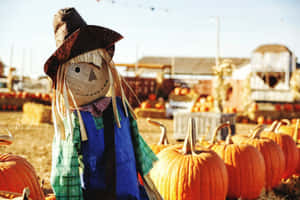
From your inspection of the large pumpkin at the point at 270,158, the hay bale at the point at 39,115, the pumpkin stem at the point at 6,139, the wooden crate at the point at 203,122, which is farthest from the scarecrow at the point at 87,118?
the hay bale at the point at 39,115

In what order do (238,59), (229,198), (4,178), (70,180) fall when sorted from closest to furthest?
(70,180) < (4,178) < (229,198) < (238,59)

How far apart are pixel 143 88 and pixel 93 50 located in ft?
55.2

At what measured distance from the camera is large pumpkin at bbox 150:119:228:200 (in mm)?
2963

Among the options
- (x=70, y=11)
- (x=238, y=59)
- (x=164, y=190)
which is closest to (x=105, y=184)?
(x=70, y=11)

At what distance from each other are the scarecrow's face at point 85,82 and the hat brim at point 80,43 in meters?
0.09

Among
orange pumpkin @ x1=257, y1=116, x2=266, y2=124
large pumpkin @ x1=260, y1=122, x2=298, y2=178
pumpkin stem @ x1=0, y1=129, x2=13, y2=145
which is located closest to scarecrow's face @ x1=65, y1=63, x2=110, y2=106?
pumpkin stem @ x1=0, y1=129, x2=13, y2=145

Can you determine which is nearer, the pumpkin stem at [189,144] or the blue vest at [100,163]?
the blue vest at [100,163]

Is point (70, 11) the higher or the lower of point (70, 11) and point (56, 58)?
the higher

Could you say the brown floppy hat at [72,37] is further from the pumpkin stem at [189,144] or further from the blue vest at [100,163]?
the pumpkin stem at [189,144]

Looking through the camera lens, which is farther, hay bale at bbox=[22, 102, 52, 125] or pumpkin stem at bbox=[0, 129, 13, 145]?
hay bale at bbox=[22, 102, 52, 125]

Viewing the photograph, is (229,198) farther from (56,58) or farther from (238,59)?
(238,59)

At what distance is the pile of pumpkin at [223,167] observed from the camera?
2979 mm

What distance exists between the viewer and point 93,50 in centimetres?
187

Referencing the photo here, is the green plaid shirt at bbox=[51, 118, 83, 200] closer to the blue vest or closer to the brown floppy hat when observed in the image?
the blue vest
